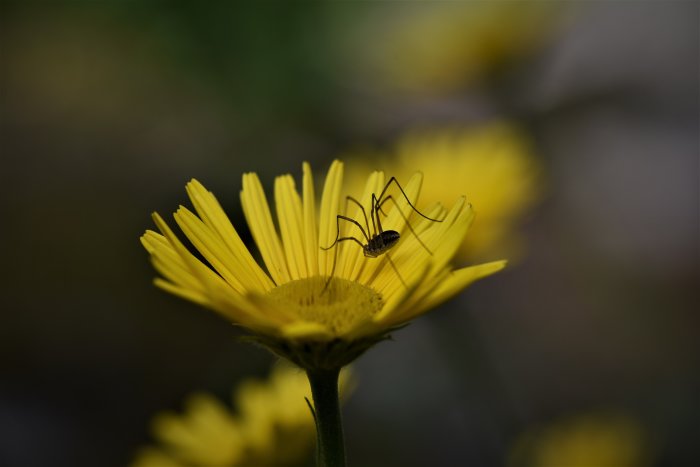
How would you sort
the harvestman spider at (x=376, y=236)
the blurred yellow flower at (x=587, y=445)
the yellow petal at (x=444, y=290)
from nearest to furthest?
the yellow petal at (x=444, y=290) < the harvestman spider at (x=376, y=236) < the blurred yellow flower at (x=587, y=445)

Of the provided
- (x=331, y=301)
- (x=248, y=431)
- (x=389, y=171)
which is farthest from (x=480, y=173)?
(x=331, y=301)

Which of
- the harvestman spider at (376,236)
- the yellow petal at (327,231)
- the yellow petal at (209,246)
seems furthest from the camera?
the yellow petal at (327,231)

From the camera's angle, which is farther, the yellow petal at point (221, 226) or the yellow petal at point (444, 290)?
the yellow petal at point (221, 226)

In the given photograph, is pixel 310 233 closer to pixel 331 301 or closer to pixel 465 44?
pixel 331 301

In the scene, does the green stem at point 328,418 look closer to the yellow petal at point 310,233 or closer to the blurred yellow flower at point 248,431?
the yellow petal at point 310,233

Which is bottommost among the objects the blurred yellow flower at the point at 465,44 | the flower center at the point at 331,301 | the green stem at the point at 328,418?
the green stem at the point at 328,418

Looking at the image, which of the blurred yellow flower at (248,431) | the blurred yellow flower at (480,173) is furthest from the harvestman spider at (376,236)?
the blurred yellow flower at (480,173)

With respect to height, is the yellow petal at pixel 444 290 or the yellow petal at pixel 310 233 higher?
the yellow petal at pixel 310 233

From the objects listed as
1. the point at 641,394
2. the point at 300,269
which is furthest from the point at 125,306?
the point at 300,269
